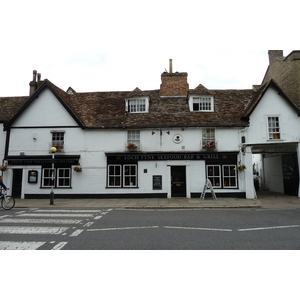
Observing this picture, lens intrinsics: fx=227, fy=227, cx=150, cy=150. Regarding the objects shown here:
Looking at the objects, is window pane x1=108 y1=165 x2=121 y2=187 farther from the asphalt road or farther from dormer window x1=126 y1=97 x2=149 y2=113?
the asphalt road

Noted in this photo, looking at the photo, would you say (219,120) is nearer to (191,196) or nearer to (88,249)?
(191,196)

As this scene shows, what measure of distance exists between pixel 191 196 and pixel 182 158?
9.12ft

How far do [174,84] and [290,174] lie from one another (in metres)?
11.8

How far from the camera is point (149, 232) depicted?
7406 mm

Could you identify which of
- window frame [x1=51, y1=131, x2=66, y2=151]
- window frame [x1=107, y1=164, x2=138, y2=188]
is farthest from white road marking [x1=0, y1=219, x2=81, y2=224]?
window frame [x1=51, y1=131, x2=66, y2=151]

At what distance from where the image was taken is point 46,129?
17.4 metres

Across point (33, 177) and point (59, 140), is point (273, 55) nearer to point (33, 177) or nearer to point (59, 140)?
point (59, 140)

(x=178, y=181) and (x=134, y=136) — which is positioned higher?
(x=134, y=136)

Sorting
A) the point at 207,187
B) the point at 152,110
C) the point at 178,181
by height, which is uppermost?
the point at 152,110

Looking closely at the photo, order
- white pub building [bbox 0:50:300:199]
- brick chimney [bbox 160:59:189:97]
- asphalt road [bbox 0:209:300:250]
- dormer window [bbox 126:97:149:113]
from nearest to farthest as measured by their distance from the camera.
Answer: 1. asphalt road [bbox 0:209:300:250]
2. white pub building [bbox 0:50:300:199]
3. dormer window [bbox 126:97:149:113]
4. brick chimney [bbox 160:59:189:97]

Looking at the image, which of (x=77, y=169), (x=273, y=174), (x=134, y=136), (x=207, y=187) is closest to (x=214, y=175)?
(x=207, y=187)

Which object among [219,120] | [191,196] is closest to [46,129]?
[191,196]

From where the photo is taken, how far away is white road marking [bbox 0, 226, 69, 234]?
7520mm

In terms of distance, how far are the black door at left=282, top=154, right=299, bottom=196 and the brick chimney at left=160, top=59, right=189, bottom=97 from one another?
9.69 meters
